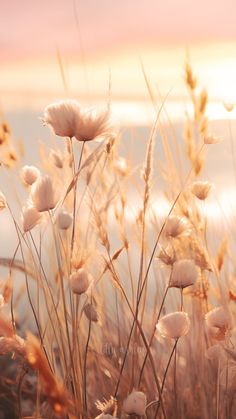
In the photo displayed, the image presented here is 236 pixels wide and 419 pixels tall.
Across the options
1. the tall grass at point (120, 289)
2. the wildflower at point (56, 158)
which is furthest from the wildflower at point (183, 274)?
the wildflower at point (56, 158)

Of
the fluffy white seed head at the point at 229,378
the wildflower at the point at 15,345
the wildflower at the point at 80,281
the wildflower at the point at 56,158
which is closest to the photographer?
the wildflower at the point at 15,345

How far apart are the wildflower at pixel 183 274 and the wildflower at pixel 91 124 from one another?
192 mm

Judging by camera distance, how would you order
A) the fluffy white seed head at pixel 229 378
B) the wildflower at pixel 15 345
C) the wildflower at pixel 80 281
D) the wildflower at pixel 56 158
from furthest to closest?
the wildflower at pixel 56 158 < the fluffy white seed head at pixel 229 378 < the wildflower at pixel 80 281 < the wildflower at pixel 15 345

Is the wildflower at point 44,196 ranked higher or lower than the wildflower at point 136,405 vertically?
higher

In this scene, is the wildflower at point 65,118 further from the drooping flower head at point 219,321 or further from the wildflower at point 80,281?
the drooping flower head at point 219,321

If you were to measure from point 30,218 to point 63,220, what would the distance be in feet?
0.14

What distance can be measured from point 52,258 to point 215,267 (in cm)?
27

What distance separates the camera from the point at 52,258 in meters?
1.16

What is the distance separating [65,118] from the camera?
799mm

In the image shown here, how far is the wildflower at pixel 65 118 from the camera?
80 centimetres

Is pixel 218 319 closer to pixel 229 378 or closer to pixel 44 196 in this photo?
pixel 229 378

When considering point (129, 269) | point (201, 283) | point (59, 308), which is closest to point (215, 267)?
point (201, 283)

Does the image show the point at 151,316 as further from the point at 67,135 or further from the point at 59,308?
the point at 67,135

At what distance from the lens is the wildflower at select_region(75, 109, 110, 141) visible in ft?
2.63
